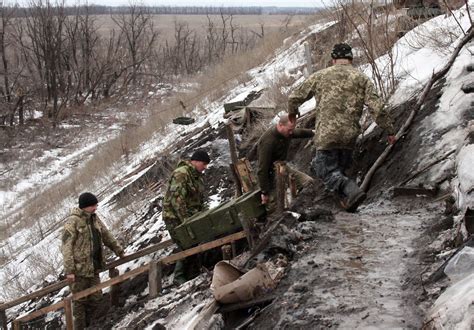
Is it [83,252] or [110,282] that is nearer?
[110,282]

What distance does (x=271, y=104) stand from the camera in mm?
13398

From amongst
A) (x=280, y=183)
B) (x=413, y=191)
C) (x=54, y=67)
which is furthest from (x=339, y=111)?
(x=54, y=67)

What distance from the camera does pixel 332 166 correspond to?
6148 millimetres

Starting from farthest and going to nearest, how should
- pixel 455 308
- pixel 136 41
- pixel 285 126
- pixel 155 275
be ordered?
pixel 136 41, pixel 155 275, pixel 285 126, pixel 455 308

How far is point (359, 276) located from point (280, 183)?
6.57ft

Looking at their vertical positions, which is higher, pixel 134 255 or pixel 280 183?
pixel 280 183

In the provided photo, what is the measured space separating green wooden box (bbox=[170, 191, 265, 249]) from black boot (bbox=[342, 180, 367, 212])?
3.53ft

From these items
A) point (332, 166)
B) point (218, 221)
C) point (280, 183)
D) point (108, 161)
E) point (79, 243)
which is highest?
point (332, 166)

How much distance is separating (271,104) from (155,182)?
353cm

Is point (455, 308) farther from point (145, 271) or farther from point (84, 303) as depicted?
point (84, 303)

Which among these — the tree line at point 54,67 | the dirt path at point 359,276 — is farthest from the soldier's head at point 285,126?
the tree line at point 54,67

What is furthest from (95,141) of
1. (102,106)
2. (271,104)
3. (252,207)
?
(252,207)

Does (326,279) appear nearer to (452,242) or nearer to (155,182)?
(452,242)

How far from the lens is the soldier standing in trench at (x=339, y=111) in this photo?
5.95 m
